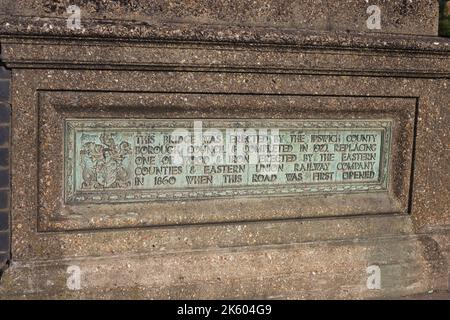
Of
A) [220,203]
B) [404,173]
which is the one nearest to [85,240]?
[220,203]

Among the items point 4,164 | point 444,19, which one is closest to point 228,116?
point 4,164

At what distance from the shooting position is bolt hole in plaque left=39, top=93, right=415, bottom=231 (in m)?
3.14

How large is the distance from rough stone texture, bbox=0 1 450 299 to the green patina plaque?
0.23 ft

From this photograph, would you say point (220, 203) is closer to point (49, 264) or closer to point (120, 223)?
point (120, 223)

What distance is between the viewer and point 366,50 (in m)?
3.35

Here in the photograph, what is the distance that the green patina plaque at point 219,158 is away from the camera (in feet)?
10.3

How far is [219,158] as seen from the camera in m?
3.34

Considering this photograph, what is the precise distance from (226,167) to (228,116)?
27cm

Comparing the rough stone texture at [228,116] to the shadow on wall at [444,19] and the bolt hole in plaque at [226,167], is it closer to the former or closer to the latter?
the bolt hole in plaque at [226,167]

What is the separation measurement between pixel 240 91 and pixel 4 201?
49.2 inches

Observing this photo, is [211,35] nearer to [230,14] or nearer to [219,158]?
[230,14]

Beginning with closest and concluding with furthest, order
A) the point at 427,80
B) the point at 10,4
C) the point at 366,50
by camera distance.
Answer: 1. the point at 10,4
2. the point at 366,50
3. the point at 427,80

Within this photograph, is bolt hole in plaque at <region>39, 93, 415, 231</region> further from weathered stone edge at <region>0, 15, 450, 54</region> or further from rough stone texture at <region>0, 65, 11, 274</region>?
weathered stone edge at <region>0, 15, 450, 54</region>

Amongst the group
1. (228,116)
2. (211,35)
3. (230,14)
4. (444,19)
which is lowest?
(228,116)
